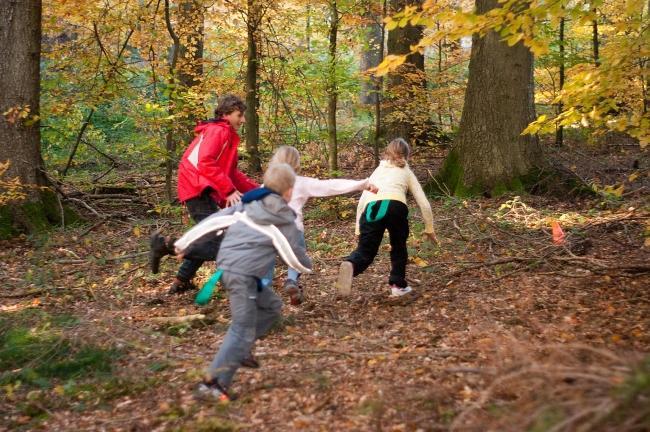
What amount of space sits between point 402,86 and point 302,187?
22.1 feet

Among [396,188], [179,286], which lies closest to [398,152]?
[396,188]

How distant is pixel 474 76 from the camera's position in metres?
9.49

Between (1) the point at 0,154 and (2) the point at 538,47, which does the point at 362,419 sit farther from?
(1) the point at 0,154

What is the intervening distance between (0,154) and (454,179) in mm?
6860

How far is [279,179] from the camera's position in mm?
4031

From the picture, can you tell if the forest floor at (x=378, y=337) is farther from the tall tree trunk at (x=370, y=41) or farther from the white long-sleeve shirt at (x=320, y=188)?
the tall tree trunk at (x=370, y=41)

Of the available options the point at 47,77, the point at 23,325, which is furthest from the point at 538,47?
the point at 47,77

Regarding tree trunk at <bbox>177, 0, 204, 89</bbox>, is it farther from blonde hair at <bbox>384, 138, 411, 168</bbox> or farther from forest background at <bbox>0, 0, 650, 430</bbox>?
blonde hair at <bbox>384, 138, 411, 168</bbox>

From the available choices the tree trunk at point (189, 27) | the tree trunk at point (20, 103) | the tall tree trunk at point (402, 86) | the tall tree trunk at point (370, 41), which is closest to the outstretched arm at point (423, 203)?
the tall tree trunk at point (370, 41)

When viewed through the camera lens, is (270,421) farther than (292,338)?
No

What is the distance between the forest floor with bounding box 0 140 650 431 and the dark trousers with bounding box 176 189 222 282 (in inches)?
12.9

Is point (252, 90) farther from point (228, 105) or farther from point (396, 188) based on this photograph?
point (396, 188)

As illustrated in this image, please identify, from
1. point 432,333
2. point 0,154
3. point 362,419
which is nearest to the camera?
point 362,419

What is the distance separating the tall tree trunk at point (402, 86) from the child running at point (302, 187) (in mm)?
5713
